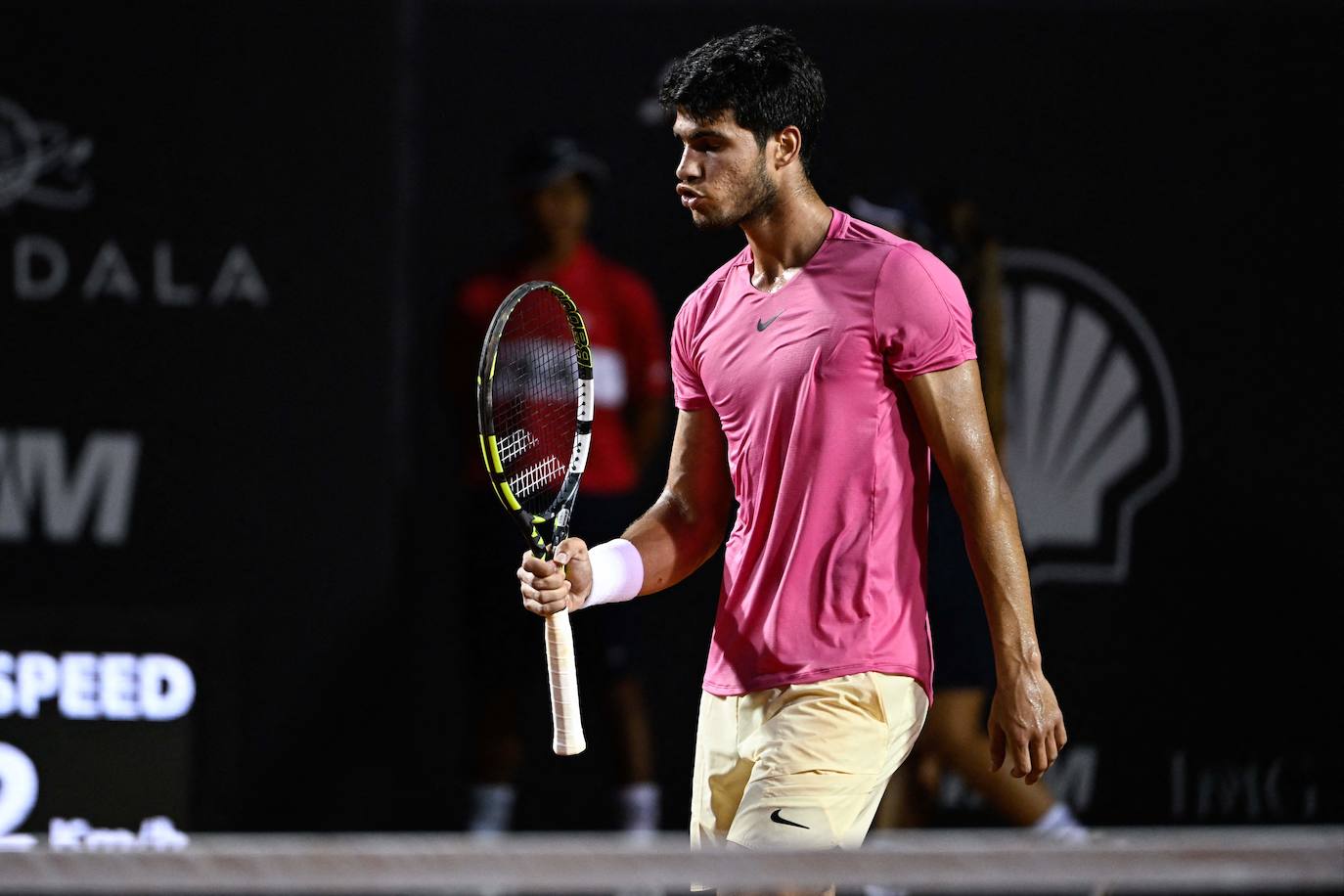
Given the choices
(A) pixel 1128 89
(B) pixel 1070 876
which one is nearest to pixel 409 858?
(B) pixel 1070 876

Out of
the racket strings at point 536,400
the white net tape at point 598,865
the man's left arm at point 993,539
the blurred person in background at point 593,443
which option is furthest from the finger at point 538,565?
the blurred person in background at point 593,443

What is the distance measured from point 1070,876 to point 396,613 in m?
3.41

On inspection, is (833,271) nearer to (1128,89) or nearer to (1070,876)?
(1070,876)

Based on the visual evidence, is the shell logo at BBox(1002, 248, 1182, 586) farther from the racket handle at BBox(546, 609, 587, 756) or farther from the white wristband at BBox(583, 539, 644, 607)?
the racket handle at BBox(546, 609, 587, 756)

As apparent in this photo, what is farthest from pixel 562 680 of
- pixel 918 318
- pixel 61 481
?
pixel 61 481

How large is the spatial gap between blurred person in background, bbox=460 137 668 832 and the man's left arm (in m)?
2.22

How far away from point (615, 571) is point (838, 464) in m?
0.40

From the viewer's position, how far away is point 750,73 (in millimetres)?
2580

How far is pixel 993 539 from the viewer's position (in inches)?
96.3

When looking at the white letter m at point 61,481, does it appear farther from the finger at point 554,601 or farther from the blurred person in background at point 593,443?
the finger at point 554,601

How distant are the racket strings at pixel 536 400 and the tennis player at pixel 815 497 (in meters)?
0.39

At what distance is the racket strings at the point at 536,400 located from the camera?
9.84 feet

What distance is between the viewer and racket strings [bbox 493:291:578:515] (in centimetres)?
300

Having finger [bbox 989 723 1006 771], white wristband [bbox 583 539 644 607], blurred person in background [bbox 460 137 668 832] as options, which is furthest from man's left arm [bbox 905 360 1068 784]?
blurred person in background [bbox 460 137 668 832]
